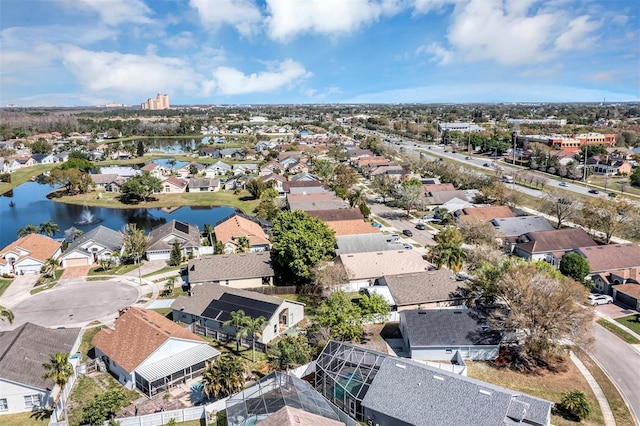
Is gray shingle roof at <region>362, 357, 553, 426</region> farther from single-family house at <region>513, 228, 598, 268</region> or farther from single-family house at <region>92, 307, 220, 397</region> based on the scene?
single-family house at <region>513, 228, 598, 268</region>

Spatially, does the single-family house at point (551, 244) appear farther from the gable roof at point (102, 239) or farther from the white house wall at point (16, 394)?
the gable roof at point (102, 239)

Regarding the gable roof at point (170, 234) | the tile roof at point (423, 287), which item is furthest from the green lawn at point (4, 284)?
the tile roof at point (423, 287)

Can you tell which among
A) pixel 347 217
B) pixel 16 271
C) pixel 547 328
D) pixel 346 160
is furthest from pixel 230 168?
pixel 547 328

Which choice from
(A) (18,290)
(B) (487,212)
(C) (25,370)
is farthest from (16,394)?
(B) (487,212)

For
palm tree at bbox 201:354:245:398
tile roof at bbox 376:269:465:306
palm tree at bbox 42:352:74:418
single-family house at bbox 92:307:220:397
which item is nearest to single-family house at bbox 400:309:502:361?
tile roof at bbox 376:269:465:306

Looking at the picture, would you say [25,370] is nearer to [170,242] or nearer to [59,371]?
[59,371]

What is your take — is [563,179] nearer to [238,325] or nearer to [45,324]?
[238,325]
